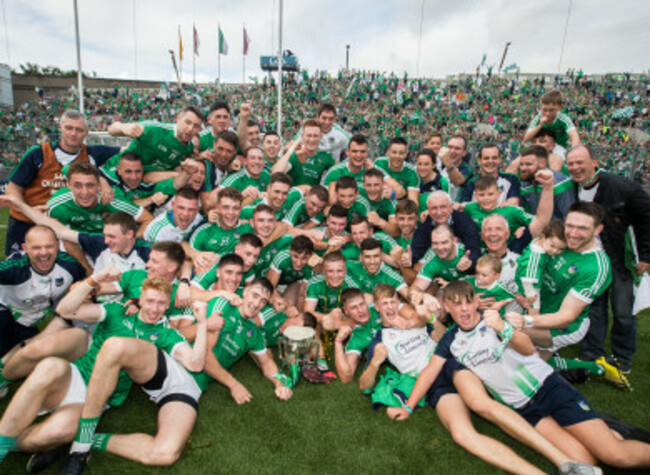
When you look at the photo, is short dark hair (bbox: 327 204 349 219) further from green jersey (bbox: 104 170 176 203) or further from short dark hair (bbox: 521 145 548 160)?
short dark hair (bbox: 521 145 548 160)

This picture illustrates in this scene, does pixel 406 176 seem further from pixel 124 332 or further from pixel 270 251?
pixel 124 332

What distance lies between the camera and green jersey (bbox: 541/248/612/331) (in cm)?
372

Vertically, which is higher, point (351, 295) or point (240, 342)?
point (351, 295)

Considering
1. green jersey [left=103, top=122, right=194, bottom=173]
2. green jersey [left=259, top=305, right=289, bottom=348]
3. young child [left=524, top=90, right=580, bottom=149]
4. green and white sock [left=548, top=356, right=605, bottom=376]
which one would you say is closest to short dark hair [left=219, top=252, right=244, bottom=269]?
green jersey [left=259, top=305, right=289, bottom=348]

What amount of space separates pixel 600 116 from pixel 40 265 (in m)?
35.5

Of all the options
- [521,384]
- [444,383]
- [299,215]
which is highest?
[299,215]

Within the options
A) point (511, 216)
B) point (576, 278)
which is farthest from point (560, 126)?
point (576, 278)

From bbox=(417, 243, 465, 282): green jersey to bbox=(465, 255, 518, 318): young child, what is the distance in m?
0.35

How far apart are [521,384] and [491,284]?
1142 mm

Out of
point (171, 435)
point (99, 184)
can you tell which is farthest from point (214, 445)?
point (99, 184)

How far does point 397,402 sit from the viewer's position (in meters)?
3.67

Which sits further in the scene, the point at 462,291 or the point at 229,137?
the point at 229,137

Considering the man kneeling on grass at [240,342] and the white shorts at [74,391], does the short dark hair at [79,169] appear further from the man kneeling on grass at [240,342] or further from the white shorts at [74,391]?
the white shorts at [74,391]

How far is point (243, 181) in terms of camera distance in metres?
5.95
